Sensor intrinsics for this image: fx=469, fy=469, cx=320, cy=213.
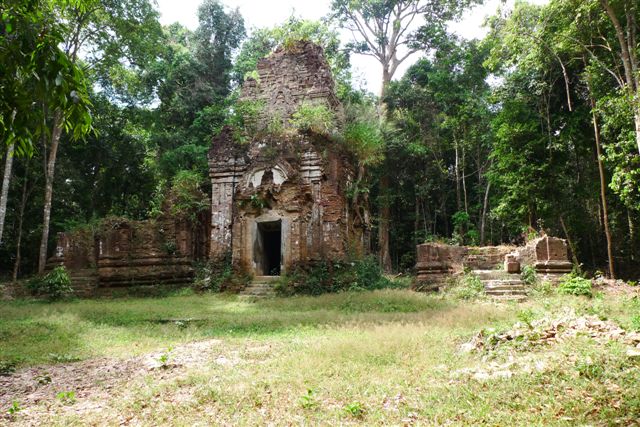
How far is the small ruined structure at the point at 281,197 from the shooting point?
15227 mm

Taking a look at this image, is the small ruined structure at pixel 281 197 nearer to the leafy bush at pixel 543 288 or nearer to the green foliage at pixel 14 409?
the leafy bush at pixel 543 288

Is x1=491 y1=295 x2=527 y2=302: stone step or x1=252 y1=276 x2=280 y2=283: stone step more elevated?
x1=252 y1=276 x2=280 y2=283: stone step

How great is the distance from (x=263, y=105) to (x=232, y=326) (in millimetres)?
10762

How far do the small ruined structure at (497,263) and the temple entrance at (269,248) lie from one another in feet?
16.7

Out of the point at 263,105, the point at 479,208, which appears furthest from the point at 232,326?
the point at 479,208

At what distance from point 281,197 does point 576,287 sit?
8881 millimetres

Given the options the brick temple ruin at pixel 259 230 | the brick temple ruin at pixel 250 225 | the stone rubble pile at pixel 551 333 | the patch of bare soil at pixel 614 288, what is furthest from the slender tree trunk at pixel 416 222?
the stone rubble pile at pixel 551 333

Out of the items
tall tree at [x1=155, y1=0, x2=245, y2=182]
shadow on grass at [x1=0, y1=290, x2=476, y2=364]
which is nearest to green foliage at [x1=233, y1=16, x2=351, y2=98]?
tall tree at [x1=155, y1=0, x2=245, y2=182]

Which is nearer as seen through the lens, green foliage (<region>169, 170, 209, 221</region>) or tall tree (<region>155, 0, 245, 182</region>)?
green foliage (<region>169, 170, 209, 221</region>)

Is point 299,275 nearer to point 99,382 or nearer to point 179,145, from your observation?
point 99,382

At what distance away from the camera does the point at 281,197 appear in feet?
50.9

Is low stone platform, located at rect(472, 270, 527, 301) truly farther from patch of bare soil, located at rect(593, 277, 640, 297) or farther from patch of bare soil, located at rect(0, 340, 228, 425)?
patch of bare soil, located at rect(0, 340, 228, 425)

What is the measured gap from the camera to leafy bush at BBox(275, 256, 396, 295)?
13984 millimetres

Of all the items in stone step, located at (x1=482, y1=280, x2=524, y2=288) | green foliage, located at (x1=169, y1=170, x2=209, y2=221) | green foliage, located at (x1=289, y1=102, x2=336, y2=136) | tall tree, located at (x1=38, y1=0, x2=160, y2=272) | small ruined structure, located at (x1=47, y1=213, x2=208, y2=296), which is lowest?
stone step, located at (x1=482, y1=280, x2=524, y2=288)
